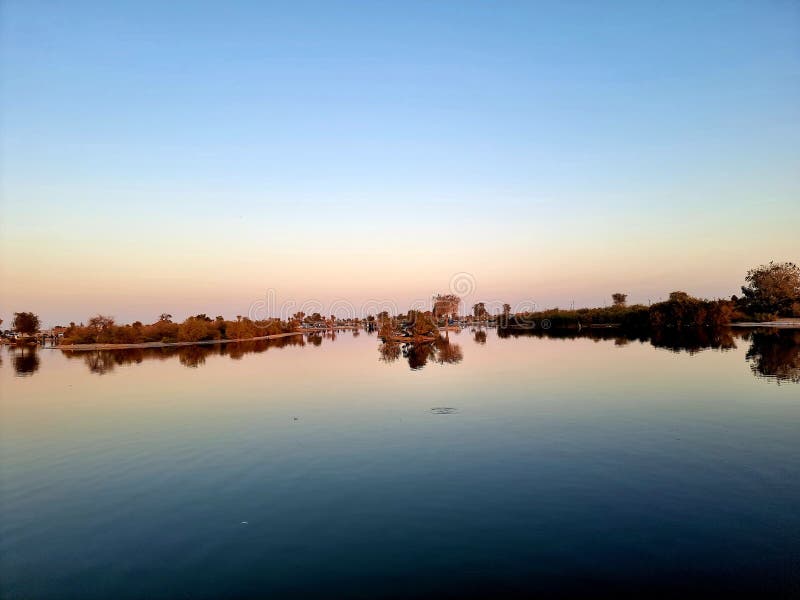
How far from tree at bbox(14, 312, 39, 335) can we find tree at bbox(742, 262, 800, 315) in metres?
205

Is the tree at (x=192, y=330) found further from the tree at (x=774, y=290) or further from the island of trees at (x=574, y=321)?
the tree at (x=774, y=290)

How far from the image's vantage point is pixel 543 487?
14.3 metres

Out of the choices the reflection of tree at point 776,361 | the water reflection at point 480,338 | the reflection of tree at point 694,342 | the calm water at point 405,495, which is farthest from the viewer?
the water reflection at point 480,338

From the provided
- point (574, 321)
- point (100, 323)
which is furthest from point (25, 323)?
point (574, 321)

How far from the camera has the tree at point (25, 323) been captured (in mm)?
140750

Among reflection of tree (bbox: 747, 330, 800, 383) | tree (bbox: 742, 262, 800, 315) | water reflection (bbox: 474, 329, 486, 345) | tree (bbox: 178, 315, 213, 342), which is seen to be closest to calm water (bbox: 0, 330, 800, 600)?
reflection of tree (bbox: 747, 330, 800, 383)

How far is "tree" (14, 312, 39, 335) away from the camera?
141m

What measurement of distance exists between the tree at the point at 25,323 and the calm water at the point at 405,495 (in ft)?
455

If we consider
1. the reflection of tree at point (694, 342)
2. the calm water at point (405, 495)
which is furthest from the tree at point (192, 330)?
the reflection of tree at point (694, 342)

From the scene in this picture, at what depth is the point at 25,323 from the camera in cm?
14075

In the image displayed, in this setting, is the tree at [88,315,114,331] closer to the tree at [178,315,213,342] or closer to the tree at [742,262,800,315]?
the tree at [178,315,213,342]

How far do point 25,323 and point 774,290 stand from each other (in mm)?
207253

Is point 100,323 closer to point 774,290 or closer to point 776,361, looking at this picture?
point 776,361

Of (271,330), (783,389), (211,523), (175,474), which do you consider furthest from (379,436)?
(271,330)
